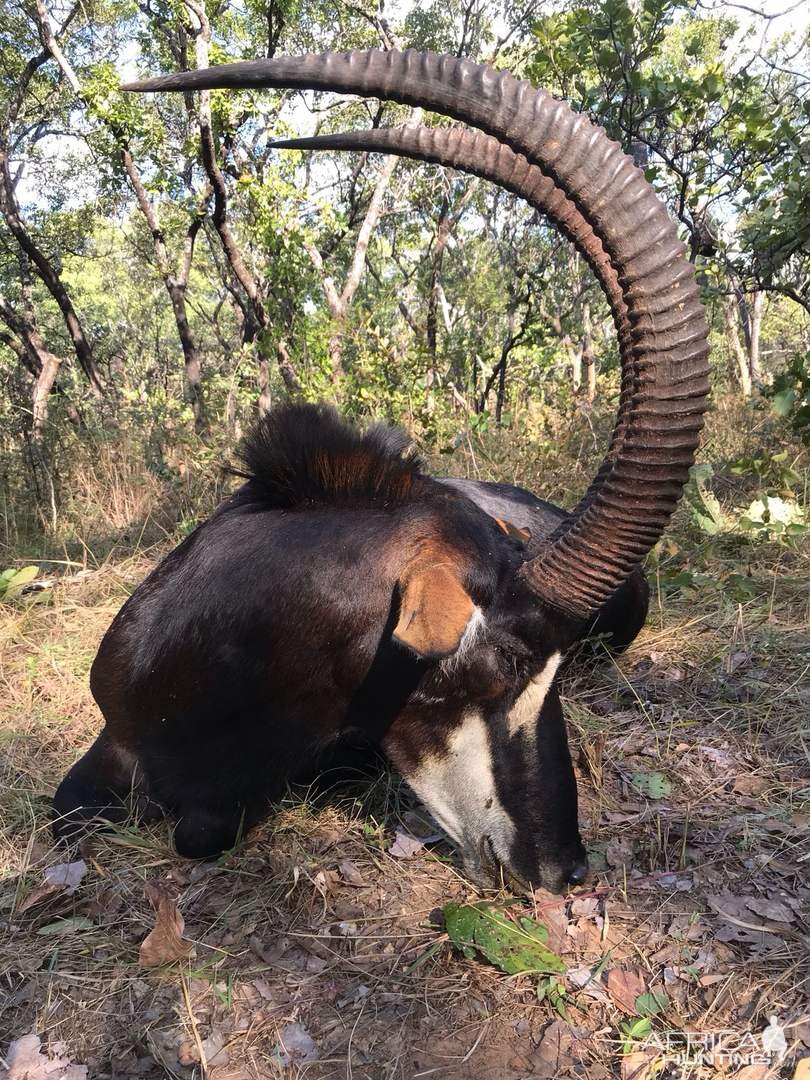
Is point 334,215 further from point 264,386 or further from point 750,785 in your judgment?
point 750,785

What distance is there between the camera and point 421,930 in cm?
254

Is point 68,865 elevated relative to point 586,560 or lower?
lower

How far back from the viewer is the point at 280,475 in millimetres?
2781

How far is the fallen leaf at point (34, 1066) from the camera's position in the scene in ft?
6.93

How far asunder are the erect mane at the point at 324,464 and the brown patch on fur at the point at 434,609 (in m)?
0.46

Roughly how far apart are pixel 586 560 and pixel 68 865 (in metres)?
2.28

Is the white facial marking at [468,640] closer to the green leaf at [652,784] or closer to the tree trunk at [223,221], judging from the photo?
the green leaf at [652,784]

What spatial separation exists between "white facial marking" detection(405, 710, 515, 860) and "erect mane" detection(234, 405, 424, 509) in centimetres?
85

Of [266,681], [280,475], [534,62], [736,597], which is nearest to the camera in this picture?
[266,681]

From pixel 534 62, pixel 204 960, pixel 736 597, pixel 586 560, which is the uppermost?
pixel 534 62

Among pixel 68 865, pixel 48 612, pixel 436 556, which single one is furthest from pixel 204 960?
pixel 48 612

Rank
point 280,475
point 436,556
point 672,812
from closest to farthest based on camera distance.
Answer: point 436,556 < point 280,475 < point 672,812

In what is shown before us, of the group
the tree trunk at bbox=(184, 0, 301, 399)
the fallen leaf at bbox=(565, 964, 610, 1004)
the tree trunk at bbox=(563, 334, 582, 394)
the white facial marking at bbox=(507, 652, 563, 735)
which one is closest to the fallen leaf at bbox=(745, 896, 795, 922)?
the fallen leaf at bbox=(565, 964, 610, 1004)

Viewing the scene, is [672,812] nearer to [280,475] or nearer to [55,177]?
[280,475]
